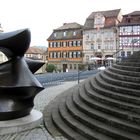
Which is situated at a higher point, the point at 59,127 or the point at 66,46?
the point at 66,46

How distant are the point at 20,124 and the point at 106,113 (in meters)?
2.72

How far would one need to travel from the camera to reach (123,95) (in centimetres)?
865

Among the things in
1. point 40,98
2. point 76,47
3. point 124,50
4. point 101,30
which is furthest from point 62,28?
point 40,98

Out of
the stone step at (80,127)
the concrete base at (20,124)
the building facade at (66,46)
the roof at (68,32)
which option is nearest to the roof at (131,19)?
the roof at (68,32)

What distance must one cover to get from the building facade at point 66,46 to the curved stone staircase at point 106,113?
163 ft

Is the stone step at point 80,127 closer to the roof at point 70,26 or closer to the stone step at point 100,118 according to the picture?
the stone step at point 100,118

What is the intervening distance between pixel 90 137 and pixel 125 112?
1.16m

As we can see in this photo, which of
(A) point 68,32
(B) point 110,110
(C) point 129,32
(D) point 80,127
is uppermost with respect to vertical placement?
(A) point 68,32

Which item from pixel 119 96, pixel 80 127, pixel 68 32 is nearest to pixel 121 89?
pixel 119 96

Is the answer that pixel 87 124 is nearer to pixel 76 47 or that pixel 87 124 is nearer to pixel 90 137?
pixel 90 137

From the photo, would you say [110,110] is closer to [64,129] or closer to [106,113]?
[106,113]

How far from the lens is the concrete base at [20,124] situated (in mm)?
8891

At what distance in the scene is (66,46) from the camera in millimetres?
63375

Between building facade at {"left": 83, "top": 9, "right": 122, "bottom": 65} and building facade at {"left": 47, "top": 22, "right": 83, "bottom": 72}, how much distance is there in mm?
1641
